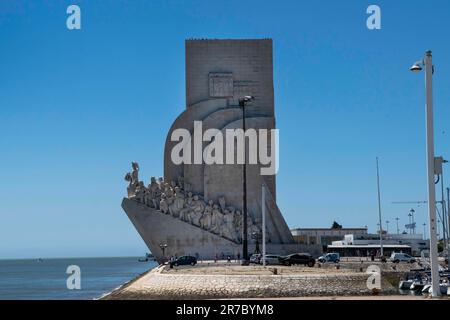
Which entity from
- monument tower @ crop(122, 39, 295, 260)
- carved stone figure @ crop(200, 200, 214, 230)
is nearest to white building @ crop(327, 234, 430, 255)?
monument tower @ crop(122, 39, 295, 260)

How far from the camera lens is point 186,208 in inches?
2130

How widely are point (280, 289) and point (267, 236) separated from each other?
105 feet

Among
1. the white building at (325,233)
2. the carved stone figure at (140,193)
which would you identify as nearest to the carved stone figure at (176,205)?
the carved stone figure at (140,193)

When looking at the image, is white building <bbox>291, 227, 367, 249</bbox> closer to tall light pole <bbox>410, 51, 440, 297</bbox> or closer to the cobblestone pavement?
the cobblestone pavement

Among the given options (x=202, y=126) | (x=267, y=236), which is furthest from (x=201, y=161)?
(x=267, y=236)

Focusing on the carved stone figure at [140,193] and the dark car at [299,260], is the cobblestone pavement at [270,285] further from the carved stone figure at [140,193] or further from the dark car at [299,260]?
the carved stone figure at [140,193]

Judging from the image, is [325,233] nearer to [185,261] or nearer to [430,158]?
[185,261]

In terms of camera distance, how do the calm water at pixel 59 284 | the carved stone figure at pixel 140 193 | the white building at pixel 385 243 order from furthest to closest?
1. the white building at pixel 385 243
2. the carved stone figure at pixel 140 193
3. the calm water at pixel 59 284

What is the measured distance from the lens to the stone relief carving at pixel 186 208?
53.6m

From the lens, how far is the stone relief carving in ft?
176

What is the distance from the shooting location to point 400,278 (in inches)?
1372

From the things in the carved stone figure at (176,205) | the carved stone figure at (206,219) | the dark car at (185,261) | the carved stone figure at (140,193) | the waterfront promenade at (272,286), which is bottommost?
the waterfront promenade at (272,286)

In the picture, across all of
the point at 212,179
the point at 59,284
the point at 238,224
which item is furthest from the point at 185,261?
the point at 59,284
